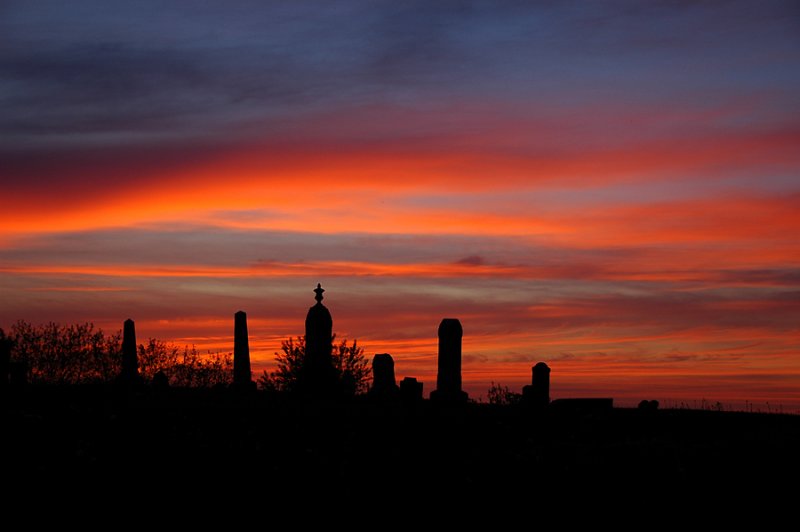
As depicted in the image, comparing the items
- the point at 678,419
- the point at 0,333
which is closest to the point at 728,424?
the point at 678,419

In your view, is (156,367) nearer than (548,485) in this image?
No

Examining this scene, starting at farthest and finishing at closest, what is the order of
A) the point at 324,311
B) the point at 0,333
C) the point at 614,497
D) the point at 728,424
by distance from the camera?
1. the point at 0,333
2. the point at 324,311
3. the point at 728,424
4. the point at 614,497

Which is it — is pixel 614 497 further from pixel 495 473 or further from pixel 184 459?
pixel 184 459

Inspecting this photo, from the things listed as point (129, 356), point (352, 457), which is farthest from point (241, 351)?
point (352, 457)

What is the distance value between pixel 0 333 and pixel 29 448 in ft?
108

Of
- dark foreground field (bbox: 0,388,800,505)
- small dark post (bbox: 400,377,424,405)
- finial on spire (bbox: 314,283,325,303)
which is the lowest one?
dark foreground field (bbox: 0,388,800,505)

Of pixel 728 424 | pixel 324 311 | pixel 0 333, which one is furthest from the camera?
pixel 0 333

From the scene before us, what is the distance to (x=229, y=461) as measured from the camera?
1561cm

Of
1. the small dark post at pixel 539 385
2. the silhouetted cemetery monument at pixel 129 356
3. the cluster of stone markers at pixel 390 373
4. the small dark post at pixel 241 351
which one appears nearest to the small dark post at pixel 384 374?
the cluster of stone markers at pixel 390 373

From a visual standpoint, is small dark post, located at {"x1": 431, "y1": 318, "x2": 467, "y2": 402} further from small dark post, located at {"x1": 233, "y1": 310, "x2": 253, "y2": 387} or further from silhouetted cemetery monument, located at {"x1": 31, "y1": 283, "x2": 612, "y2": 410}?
small dark post, located at {"x1": 233, "y1": 310, "x2": 253, "y2": 387}

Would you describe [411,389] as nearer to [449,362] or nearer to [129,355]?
[449,362]

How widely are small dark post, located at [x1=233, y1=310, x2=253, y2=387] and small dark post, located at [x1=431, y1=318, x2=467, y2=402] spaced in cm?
975

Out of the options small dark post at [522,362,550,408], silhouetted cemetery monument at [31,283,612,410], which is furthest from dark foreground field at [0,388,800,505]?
small dark post at [522,362,550,408]

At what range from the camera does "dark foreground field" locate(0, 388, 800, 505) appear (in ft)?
47.4
